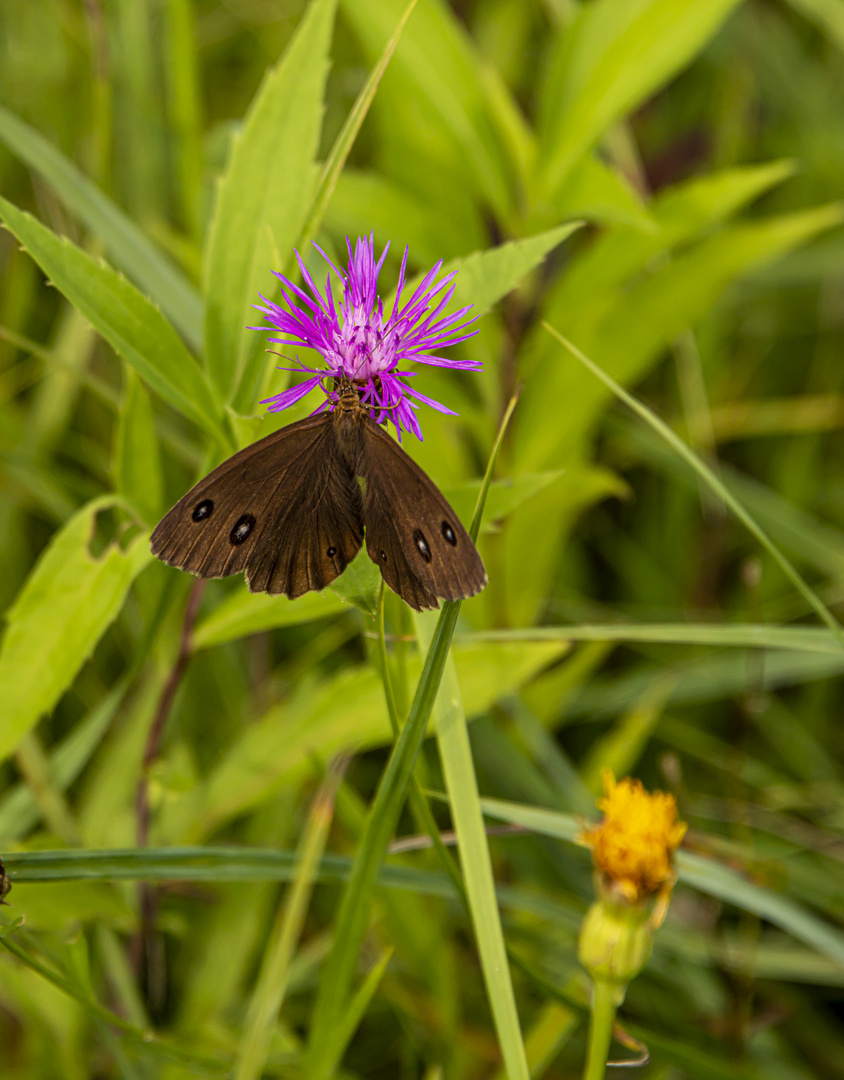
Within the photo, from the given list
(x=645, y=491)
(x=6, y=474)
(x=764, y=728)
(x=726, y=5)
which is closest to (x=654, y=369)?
(x=645, y=491)

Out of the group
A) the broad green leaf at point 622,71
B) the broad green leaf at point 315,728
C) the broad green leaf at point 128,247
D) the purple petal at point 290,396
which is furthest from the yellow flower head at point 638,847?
the broad green leaf at point 622,71

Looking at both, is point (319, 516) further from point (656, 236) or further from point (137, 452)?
point (656, 236)

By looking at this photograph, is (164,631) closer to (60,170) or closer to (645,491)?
(60,170)

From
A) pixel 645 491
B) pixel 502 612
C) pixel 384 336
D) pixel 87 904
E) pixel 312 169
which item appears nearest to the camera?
pixel 384 336

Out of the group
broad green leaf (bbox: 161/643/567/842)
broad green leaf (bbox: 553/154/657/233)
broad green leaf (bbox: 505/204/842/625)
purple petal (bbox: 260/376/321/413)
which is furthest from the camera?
broad green leaf (bbox: 505/204/842/625)

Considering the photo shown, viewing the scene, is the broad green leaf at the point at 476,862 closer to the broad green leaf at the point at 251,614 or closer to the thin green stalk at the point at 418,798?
the thin green stalk at the point at 418,798

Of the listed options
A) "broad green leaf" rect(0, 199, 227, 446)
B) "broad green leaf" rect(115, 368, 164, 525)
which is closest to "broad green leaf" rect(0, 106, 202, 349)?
"broad green leaf" rect(115, 368, 164, 525)

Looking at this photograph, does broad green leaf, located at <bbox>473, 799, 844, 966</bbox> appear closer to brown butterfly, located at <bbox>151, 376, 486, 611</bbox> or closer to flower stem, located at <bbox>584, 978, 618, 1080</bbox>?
flower stem, located at <bbox>584, 978, 618, 1080</bbox>
